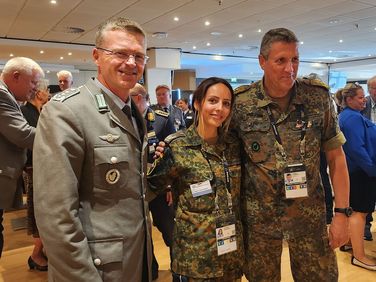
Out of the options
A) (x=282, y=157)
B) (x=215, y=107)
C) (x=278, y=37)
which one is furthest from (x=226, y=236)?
(x=278, y=37)

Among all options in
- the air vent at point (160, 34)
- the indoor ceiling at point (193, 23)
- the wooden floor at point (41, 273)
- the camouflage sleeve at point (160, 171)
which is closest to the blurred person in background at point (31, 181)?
the wooden floor at point (41, 273)

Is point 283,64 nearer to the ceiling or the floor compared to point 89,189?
nearer to the ceiling

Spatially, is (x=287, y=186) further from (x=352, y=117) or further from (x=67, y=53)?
(x=67, y=53)

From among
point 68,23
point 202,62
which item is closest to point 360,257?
point 68,23

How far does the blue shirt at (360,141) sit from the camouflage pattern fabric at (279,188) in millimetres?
1494

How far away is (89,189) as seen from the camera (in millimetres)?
1115

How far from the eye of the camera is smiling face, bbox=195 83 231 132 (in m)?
1.58

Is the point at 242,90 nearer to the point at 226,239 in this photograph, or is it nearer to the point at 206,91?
the point at 206,91

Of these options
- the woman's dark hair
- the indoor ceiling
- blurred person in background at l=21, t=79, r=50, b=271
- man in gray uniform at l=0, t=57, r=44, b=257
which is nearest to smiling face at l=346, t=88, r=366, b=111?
the woman's dark hair

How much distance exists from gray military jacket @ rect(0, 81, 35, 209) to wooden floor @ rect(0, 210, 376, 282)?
1.11 metres

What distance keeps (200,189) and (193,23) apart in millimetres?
7039

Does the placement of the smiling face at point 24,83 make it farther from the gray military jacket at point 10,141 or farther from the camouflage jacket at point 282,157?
the camouflage jacket at point 282,157

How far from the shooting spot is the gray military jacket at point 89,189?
1017 millimetres

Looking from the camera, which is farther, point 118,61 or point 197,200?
point 197,200
